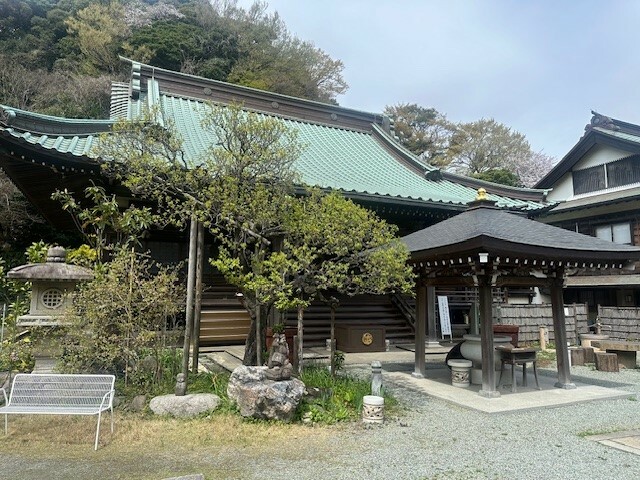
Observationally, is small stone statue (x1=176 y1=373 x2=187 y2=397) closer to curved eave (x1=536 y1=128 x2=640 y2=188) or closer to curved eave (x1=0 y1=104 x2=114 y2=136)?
curved eave (x1=0 y1=104 x2=114 y2=136)

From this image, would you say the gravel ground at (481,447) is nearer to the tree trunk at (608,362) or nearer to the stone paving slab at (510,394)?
the stone paving slab at (510,394)

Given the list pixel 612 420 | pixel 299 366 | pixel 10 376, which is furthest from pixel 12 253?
pixel 612 420

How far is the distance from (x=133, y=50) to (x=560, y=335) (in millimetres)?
30018

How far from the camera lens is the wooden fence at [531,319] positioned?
Answer: 13.4 metres

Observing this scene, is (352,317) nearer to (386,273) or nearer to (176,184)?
(386,273)

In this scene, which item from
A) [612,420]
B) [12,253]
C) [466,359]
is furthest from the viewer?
[12,253]

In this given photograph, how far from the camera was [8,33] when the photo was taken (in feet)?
96.7

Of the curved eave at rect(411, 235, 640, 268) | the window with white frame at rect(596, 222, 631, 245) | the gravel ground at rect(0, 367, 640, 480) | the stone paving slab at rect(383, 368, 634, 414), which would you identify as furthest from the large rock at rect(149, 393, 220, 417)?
the window with white frame at rect(596, 222, 631, 245)

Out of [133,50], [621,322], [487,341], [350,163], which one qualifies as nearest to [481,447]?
[487,341]

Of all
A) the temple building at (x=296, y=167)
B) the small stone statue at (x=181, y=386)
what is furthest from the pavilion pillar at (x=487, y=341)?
the small stone statue at (x=181, y=386)

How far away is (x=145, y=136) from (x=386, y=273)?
167 inches

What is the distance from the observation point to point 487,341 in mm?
6891

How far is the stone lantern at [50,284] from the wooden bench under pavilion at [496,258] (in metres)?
5.73

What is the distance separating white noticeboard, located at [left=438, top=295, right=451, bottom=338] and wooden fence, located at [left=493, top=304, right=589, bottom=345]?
60.9 inches
